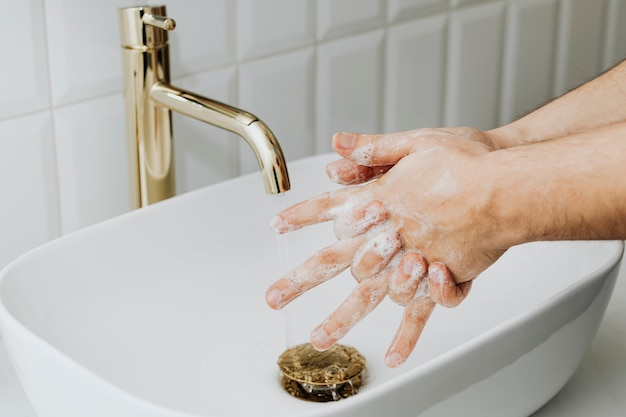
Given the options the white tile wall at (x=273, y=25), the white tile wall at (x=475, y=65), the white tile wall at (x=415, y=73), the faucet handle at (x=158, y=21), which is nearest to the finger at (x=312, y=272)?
the faucet handle at (x=158, y=21)

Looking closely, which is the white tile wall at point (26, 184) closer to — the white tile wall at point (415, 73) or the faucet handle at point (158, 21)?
the faucet handle at point (158, 21)

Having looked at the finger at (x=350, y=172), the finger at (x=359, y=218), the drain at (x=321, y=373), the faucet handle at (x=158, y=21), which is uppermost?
the faucet handle at (x=158, y=21)

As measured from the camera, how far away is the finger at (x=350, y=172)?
0.93m

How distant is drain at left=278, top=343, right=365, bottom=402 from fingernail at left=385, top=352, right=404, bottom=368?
10 centimetres

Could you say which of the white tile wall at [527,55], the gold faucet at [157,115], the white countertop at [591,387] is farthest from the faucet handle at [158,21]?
the white tile wall at [527,55]

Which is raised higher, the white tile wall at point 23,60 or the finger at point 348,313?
the white tile wall at point 23,60

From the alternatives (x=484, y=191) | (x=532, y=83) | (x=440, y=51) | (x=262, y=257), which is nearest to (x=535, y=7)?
(x=532, y=83)

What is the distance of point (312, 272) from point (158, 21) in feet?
0.91

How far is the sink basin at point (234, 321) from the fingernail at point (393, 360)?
1 cm

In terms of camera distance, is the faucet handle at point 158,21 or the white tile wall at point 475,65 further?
the white tile wall at point 475,65

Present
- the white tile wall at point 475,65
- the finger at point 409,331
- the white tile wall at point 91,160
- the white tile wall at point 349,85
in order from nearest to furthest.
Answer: the finger at point 409,331 < the white tile wall at point 91,160 < the white tile wall at point 349,85 < the white tile wall at point 475,65

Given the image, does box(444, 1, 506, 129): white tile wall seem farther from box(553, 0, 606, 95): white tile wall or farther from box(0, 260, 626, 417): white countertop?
box(0, 260, 626, 417): white countertop

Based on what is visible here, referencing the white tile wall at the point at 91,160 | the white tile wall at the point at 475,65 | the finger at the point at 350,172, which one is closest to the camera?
the finger at the point at 350,172

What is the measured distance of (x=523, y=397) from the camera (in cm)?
84
